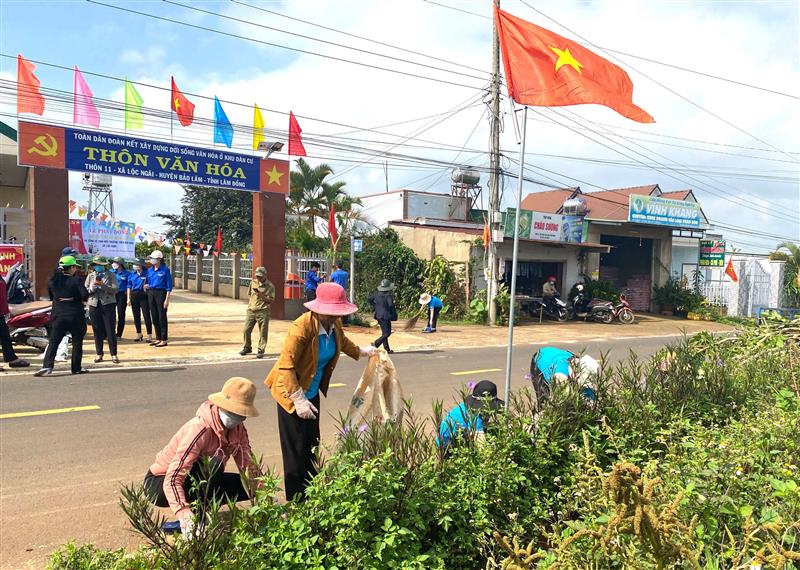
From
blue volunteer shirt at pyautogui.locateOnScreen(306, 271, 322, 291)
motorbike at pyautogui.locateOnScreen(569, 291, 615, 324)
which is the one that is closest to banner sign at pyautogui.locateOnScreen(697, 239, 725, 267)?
motorbike at pyautogui.locateOnScreen(569, 291, 615, 324)

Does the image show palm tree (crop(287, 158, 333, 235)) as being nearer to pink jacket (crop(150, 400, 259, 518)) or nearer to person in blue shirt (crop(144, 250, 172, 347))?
person in blue shirt (crop(144, 250, 172, 347))

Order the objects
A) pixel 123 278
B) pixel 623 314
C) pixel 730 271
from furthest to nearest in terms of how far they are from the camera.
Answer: pixel 730 271
pixel 623 314
pixel 123 278

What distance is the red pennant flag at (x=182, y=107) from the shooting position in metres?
15.2

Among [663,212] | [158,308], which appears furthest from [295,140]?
[663,212]

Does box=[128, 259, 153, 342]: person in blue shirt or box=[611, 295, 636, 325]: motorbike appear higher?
box=[128, 259, 153, 342]: person in blue shirt

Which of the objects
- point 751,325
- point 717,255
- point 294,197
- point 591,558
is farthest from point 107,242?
point 717,255

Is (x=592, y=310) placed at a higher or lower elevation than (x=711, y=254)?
lower

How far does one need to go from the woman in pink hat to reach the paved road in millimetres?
1157

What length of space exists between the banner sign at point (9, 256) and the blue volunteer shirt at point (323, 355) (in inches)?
457

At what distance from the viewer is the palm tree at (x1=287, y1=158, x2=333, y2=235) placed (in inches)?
1072

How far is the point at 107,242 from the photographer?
19.7 m

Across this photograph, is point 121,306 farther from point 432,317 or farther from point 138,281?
point 432,317

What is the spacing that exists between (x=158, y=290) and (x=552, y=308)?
46.8 feet

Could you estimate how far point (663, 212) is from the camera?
24312 mm
